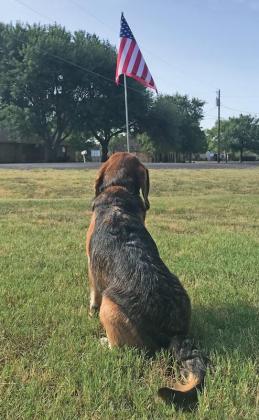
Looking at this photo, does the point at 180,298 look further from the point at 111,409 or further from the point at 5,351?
the point at 5,351

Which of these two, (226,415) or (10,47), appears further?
(10,47)

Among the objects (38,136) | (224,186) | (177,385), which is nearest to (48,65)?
(38,136)

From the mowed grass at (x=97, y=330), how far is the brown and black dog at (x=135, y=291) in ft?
0.40

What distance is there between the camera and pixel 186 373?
302 cm

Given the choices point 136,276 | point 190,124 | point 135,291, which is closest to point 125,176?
point 136,276

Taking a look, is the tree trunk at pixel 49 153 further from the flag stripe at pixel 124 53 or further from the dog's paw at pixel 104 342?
the dog's paw at pixel 104 342

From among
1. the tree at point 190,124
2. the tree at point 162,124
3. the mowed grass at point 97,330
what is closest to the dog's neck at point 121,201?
the mowed grass at point 97,330

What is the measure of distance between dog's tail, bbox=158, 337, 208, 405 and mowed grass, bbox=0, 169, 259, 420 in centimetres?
6

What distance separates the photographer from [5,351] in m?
3.44

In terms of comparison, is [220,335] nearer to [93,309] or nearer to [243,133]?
[93,309]

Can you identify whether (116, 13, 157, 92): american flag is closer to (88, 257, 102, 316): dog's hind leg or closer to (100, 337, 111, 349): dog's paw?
(88, 257, 102, 316): dog's hind leg

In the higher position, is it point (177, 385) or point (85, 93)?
point (85, 93)

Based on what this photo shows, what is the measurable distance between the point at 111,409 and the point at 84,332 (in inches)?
45.9

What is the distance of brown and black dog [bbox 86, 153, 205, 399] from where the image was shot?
3.22 m
